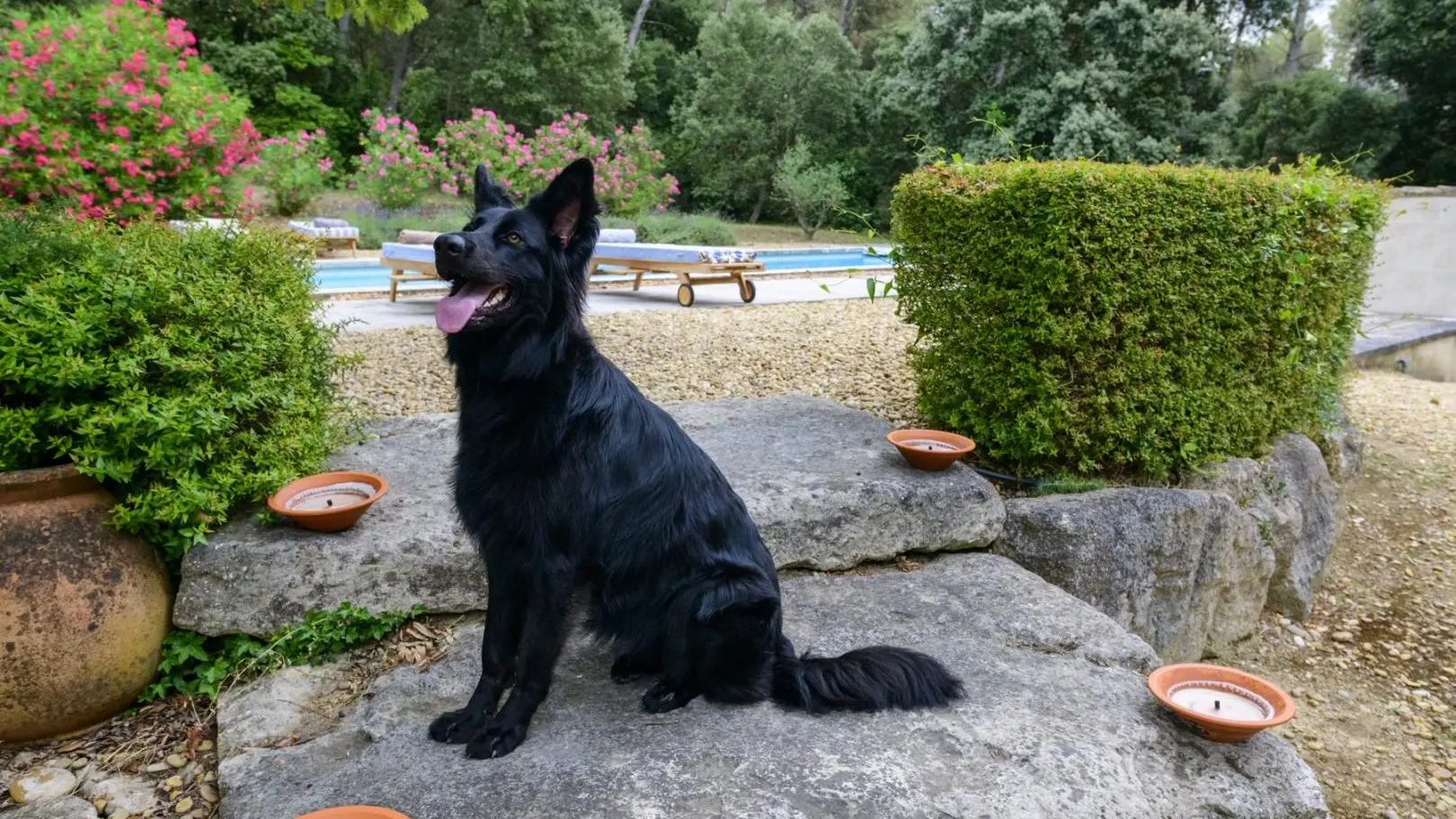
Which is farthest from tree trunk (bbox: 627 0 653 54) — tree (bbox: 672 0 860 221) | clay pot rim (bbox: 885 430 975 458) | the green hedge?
clay pot rim (bbox: 885 430 975 458)

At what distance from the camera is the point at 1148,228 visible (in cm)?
385

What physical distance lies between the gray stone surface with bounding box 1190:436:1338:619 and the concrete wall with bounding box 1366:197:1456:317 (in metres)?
9.16

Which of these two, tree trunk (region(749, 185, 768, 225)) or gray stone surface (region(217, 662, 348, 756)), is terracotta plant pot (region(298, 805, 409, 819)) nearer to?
gray stone surface (region(217, 662, 348, 756))

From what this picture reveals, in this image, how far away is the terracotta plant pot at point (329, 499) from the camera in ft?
9.19

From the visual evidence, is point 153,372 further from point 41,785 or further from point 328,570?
point 41,785

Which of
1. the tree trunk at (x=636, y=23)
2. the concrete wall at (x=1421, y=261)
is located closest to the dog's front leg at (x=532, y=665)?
the concrete wall at (x=1421, y=261)

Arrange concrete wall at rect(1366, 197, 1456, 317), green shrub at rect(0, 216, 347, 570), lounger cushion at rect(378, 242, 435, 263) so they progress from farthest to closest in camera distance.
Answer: concrete wall at rect(1366, 197, 1456, 317)
lounger cushion at rect(378, 242, 435, 263)
green shrub at rect(0, 216, 347, 570)

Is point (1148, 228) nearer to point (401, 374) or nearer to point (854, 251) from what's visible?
point (401, 374)

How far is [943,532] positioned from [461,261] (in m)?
2.45

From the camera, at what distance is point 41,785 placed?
2303mm

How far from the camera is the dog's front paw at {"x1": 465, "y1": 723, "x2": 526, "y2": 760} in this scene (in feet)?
7.06

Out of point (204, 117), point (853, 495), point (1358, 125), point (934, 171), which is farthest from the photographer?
point (1358, 125)

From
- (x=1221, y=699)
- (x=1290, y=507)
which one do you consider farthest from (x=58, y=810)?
(x=1290, y=507)

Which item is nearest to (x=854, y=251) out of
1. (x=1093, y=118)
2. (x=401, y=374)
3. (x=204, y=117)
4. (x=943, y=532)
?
(x=1093, y=118)
